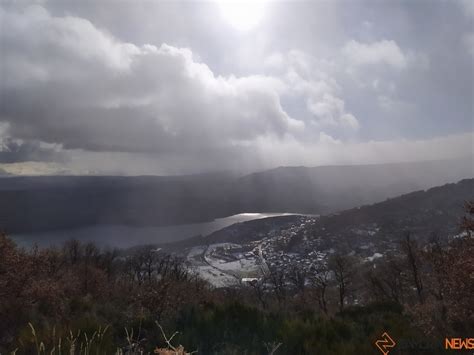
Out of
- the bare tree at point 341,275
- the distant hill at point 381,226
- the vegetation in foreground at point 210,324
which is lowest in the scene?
the distant hill at point 381,226

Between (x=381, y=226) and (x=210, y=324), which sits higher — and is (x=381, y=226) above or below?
below

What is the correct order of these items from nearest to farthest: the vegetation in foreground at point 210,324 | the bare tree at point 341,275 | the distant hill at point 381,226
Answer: the vegetation in foreground at point 210,324 < the bare tree at point 341,275 < the distant hill at point 381,226

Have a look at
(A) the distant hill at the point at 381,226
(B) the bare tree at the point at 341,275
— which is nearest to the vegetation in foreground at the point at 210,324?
(B) the bare tree at the point at 341,275

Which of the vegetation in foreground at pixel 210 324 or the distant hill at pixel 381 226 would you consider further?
the distant hill at pixel 381 226

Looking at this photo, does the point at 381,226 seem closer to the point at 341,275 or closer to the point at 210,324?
the point at 341,275

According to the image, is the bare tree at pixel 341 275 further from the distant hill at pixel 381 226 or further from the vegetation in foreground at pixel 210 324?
the distant hill at pixel 381 226

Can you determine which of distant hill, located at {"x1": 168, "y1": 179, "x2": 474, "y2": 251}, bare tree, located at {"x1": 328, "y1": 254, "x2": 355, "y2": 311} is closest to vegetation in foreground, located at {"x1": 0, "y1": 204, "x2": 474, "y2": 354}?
bare tree, located at {"x1": 328, "y1": 254, "x2": 355, "y2": 311}

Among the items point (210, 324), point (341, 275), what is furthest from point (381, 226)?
point (210, 324)

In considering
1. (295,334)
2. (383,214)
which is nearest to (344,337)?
(295,334)

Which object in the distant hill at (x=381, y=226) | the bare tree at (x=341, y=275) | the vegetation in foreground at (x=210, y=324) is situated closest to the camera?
the vegetation in foreground at (x=210, y=324)

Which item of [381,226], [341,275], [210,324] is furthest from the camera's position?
[381,226]

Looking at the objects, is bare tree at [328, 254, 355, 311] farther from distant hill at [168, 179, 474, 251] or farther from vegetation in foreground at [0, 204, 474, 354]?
distant hill at [168, 179, 474, 251]

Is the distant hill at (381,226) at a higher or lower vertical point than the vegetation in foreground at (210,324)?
lower
